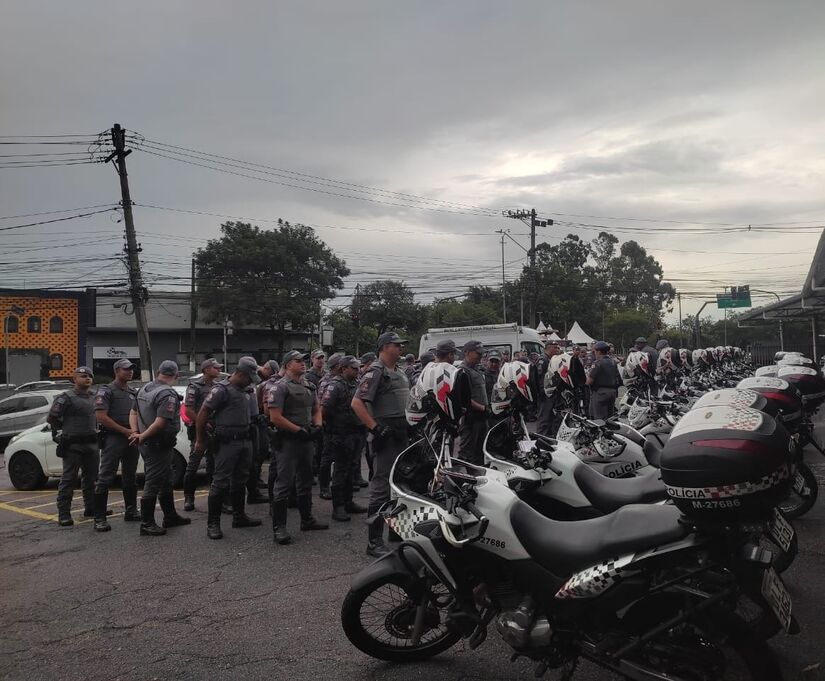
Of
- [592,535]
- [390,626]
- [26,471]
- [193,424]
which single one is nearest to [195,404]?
[193,424]

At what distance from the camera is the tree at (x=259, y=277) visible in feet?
120

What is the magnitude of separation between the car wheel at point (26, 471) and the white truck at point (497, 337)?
32.6 feet

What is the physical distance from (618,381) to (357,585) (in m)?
9.58

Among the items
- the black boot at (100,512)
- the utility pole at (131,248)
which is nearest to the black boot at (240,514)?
the black boot at (100,512)

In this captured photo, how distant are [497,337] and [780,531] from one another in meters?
15.3

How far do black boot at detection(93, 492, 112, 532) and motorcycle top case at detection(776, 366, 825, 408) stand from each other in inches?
286

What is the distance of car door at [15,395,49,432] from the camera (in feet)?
46.6

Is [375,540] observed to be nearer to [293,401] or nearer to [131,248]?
[293,401]

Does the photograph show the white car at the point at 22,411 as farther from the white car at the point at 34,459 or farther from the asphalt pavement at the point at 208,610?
the asphalt pavement at the point at 208,610

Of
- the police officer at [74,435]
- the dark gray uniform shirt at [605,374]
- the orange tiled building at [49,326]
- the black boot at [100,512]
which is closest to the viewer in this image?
the black boot at [100,512]

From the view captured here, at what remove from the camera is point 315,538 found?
251 inches

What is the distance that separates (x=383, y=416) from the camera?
6145mm

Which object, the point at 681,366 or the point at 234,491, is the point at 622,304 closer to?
the point at 681,366

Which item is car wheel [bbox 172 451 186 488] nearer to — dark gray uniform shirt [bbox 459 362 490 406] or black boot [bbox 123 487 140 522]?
black boot [bbox 123 487 140 522]
